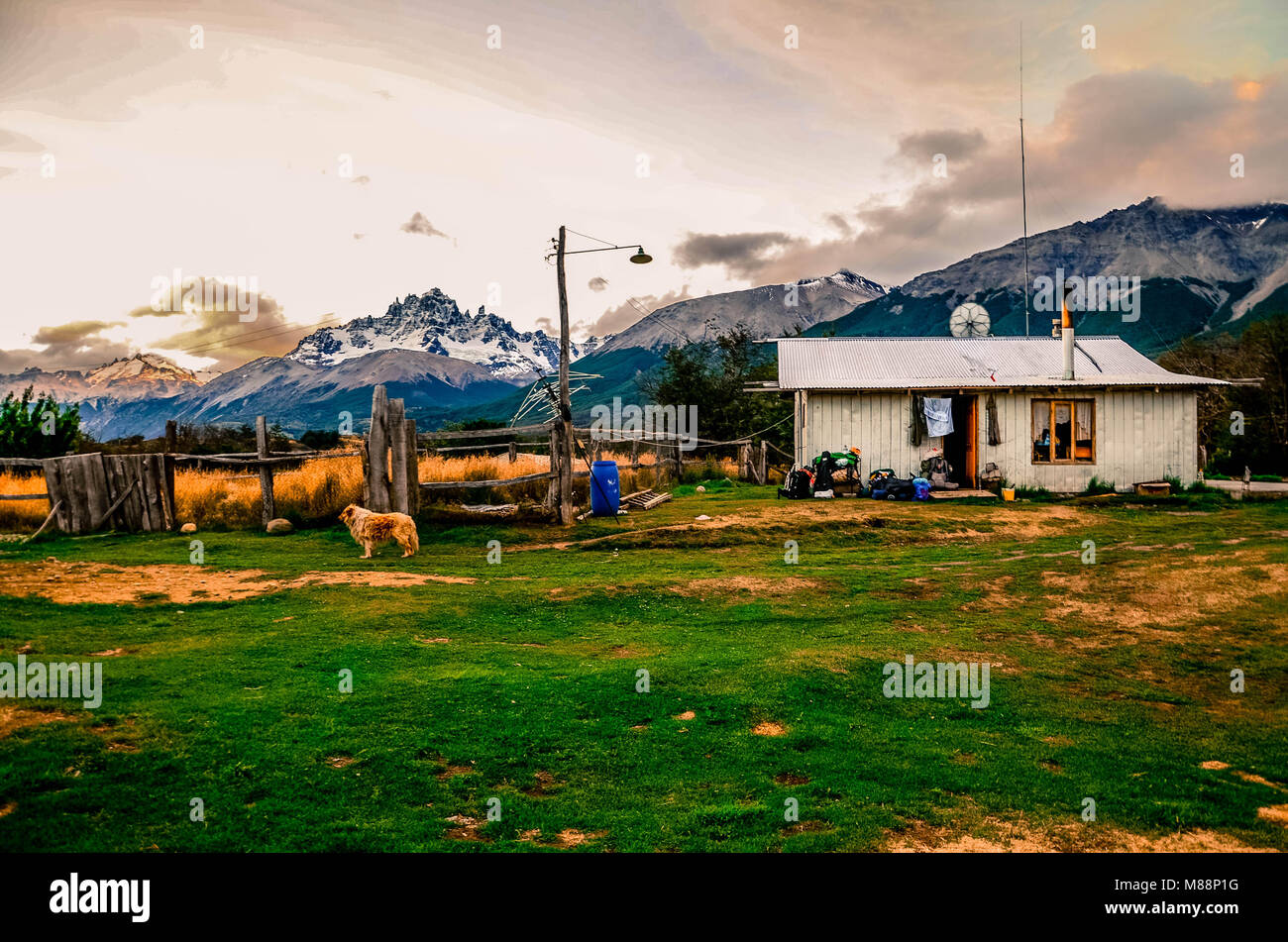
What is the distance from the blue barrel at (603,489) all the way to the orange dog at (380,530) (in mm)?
5182

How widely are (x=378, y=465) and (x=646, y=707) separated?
35.9ft

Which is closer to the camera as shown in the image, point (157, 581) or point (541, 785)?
point (541, 785)

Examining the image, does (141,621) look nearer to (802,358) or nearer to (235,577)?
(235,577)

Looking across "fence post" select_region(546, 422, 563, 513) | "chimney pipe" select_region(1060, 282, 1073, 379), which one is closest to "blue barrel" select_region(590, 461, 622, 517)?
"fence post" select_region(546, 422, 563, 513)

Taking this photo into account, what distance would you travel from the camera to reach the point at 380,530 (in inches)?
511

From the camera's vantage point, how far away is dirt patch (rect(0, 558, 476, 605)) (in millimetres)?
9211

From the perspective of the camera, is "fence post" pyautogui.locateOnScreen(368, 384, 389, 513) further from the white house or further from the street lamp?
the white house

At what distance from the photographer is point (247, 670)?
6344mm

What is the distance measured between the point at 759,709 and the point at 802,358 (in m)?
19.2

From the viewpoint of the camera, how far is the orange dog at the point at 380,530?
42.1 feet

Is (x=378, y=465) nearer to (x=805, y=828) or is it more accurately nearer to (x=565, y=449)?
(x=565, y=449)

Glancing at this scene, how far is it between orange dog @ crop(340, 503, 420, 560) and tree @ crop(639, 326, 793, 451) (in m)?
24.2

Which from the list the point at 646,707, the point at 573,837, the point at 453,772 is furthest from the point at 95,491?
the point at 573,837
